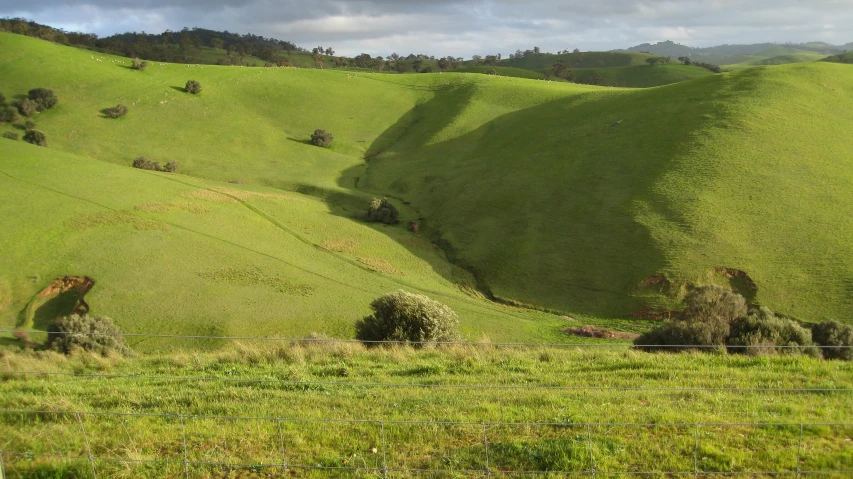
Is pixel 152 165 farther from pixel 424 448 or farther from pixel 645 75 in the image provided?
pixel 645 75

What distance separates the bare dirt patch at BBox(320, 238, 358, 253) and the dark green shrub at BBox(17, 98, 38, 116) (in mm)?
44764

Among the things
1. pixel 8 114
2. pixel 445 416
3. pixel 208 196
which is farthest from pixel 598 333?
pixel 8 114

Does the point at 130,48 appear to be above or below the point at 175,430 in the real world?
above

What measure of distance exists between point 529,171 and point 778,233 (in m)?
19.5

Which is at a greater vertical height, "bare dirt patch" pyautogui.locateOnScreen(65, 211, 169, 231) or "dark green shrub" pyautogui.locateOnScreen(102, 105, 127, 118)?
"dark green shrub" pyautogui.locateOnScreen(102, 105, 127, 118)

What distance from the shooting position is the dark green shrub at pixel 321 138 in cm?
6812

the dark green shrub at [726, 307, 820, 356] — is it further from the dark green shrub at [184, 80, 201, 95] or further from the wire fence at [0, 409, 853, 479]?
the dark green shrub at [184, 80, 201, 95]

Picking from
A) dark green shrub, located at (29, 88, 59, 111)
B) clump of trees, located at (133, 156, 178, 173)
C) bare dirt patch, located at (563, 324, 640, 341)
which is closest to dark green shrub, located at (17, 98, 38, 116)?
dark green shrub, located at (29, 88, 59, 111)

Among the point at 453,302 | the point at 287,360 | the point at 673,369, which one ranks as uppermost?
the point at 673,369

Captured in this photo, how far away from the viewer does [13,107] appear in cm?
6397

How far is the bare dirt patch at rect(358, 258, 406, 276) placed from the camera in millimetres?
36513

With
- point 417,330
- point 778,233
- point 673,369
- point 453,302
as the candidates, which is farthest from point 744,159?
point 673,369

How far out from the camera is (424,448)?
7.54 metres

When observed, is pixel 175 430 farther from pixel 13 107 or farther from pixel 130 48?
pixel 130 48
